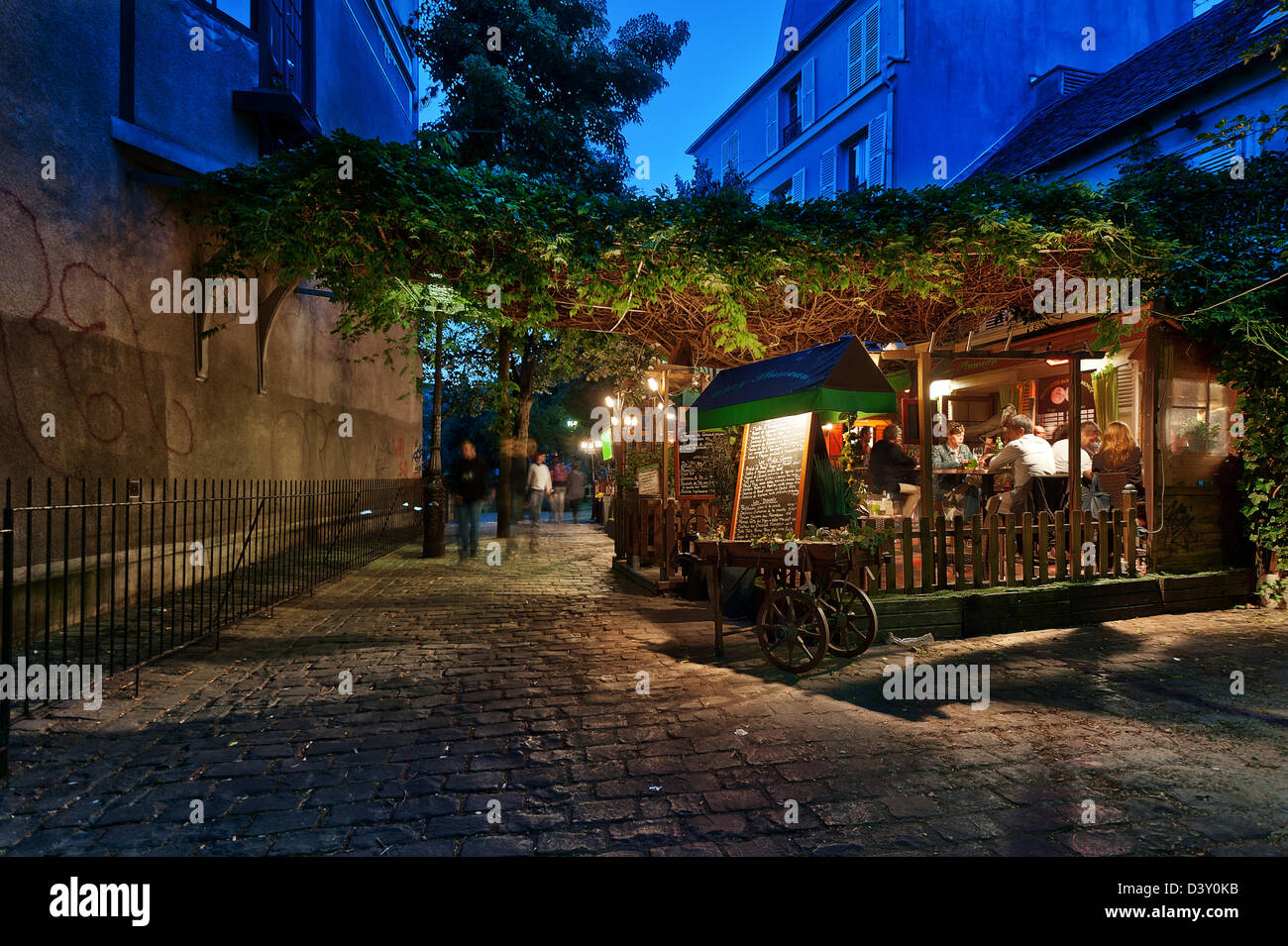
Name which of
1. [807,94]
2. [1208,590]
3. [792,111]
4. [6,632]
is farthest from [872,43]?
[6,632]

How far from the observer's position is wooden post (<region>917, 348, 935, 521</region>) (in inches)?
329

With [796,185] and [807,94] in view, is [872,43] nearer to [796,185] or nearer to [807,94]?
[807,94]

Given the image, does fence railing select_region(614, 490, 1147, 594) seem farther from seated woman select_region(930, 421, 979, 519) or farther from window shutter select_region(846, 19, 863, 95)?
window shutter select_region(846, 19, 863, 95)

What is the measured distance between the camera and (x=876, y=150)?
1961cm

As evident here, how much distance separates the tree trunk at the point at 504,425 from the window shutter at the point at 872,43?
44.1 ft

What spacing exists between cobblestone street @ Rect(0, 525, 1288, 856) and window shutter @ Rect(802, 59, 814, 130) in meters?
20.9

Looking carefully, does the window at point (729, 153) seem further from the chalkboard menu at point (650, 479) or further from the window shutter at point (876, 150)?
the chalkboard menu at point (650, 479)

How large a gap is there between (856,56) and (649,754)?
22360 millimetres

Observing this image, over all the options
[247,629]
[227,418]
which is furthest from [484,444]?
[247,629]

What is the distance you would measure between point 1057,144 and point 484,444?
35538mm

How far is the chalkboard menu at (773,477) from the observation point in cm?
612

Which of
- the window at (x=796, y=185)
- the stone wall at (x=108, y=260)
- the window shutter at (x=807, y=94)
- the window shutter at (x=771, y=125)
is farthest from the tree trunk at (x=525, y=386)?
the window shutter at (x=771, y=125)

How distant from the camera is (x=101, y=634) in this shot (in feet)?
21.0

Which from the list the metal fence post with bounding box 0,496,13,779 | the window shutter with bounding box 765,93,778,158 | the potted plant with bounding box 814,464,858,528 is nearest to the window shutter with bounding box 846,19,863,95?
the window shutter with bounding box 765,93,778,158
